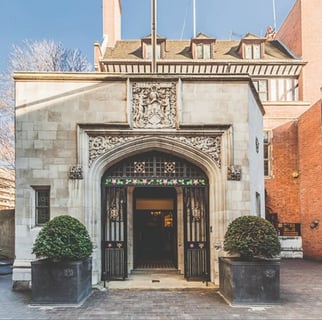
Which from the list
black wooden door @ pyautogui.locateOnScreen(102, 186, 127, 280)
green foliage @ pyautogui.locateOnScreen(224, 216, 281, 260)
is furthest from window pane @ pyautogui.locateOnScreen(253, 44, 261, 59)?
green foliage @ pyautogui.locateOnScreen(224, 216, 281, 260)

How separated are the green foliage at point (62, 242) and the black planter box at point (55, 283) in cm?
18

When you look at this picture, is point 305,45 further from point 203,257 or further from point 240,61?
point 203,257

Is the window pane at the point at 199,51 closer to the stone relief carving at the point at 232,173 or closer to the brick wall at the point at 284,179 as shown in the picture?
the brick wall at the point at 284,179

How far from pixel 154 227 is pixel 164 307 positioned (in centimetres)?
809

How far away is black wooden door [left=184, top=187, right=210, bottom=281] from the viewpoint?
902 cm

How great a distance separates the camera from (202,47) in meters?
19.1

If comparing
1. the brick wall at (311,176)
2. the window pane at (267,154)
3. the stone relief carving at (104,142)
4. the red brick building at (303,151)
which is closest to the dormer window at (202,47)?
the red brick building at (303,151)

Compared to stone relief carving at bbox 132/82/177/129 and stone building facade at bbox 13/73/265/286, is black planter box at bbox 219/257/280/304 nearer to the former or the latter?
stone building facade at bbox 13/73/265/286

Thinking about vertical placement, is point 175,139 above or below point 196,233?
above

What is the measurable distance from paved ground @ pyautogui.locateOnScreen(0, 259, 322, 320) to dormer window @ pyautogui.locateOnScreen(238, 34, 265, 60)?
1319 centimetres

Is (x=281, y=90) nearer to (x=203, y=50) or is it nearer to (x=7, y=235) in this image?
(x=203, y=50)

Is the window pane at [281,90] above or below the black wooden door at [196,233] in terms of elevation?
above

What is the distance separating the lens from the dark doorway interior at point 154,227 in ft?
42.0

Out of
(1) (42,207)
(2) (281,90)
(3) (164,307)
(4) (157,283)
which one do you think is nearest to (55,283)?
(3) (164,307)
